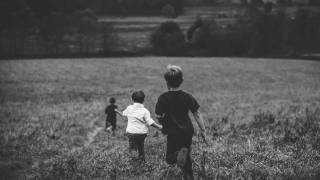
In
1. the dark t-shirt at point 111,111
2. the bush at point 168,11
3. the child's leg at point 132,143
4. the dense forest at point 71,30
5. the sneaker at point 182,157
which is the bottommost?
the dark t-shirt at point 111,111

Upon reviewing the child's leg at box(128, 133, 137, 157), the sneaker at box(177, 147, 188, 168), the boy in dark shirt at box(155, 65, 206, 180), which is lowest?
the child's leg at box(128, 133, 137, 157)

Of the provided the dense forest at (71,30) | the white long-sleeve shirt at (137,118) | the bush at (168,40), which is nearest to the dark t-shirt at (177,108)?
the white long-sleeve shirt at (137,118)

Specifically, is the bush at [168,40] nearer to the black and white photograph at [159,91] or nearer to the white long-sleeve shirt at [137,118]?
the black and white photograph at [159,91]

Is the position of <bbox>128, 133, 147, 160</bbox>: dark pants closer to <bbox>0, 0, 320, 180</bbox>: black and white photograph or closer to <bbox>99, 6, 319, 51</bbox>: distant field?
<bbox>0, 0, 320, 180</bbox>: black and white photograph

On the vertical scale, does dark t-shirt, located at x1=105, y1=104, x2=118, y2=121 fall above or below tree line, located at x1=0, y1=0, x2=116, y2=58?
below

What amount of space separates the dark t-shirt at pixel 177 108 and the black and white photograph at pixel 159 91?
0.05 feet

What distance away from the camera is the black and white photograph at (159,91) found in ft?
22.5

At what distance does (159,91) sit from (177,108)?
3089 cm

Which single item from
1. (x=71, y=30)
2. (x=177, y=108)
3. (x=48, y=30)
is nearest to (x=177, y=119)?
(x=177, y=108)

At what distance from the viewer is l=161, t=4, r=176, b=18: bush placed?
398ft

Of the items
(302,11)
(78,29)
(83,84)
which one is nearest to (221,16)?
(302,11)

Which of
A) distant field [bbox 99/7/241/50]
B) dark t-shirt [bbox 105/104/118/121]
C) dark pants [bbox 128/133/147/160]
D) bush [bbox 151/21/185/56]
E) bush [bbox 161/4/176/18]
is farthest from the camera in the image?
bush [bbox 161/4/176/18]

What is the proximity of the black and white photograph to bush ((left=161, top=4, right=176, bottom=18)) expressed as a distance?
543 millimetres

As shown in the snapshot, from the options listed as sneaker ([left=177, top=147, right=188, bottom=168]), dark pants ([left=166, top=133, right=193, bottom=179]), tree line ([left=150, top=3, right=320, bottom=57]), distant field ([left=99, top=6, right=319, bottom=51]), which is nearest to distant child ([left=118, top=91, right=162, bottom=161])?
dark pants ([left=166, top=133, right=193, bottom=179])
